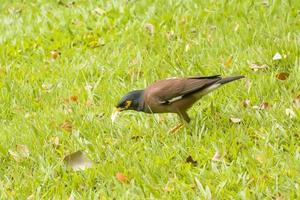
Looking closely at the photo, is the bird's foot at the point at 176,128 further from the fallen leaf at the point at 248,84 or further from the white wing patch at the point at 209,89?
the fallen leaf at the point at 248,84

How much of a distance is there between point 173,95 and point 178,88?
0.23 ft

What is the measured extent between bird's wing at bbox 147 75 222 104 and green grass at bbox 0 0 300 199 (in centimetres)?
27

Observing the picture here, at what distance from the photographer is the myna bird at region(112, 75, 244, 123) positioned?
5.29m

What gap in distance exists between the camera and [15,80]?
7.22 metres

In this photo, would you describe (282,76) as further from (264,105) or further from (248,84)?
(264,105)

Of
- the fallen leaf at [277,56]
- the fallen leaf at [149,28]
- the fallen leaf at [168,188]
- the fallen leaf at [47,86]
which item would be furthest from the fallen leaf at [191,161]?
the fallen leaf at [149,28]

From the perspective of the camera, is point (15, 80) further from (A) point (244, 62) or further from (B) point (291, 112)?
(B) point (291, 112)

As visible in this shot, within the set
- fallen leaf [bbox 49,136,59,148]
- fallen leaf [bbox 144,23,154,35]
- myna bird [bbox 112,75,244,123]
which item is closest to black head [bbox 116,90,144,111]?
myna bird [bbox 112,75,244,123]

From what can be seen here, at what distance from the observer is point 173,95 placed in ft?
17.6

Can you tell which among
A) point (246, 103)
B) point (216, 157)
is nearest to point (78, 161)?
point (216, 157)

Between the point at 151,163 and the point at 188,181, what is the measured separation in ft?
1.17

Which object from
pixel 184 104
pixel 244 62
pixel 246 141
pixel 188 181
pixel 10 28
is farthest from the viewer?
pixel 10 28

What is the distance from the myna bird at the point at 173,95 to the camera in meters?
5.29

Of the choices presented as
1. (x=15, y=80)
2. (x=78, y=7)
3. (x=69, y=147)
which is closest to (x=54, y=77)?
(x=15, y=80)
